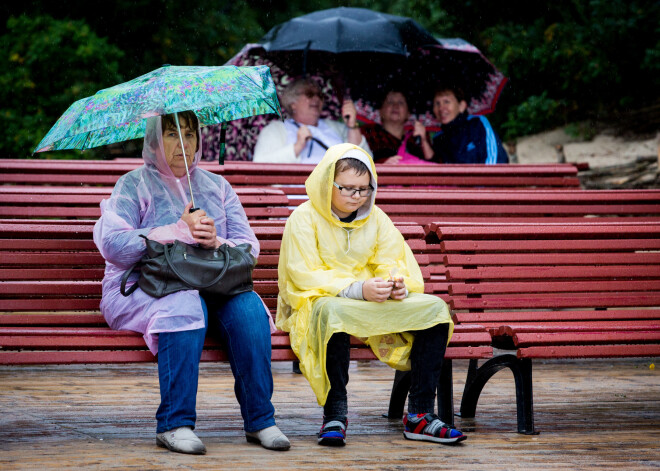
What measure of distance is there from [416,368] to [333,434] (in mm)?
447

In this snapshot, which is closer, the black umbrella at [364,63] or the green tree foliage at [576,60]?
the black umbrella at [364,63]

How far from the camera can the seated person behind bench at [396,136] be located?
26.2 ft

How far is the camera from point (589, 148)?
11664 mm

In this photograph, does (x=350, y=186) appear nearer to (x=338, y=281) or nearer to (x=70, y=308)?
(x=338, y=281)

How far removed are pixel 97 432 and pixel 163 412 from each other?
0.56 metres

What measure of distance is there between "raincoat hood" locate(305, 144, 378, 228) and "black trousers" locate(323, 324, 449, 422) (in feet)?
1.89

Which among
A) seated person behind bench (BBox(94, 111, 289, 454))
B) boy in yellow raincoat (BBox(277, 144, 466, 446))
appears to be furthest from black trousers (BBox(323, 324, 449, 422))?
seated person behind bench (BBox(94, 111, 289, 454))

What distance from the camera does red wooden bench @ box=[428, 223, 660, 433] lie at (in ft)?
14.7

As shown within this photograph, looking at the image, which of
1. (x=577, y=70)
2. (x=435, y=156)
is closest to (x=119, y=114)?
(x=435, y=156)

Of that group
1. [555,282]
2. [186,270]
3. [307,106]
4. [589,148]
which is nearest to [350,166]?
[186,270]

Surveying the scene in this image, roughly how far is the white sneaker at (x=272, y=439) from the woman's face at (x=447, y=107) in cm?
445

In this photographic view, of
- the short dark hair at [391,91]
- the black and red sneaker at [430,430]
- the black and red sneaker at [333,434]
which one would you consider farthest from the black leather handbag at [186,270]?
the short dark hair at [391,91]

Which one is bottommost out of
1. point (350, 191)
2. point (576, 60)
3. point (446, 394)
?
point (446, 394)

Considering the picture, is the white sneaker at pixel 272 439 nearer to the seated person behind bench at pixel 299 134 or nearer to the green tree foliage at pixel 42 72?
the seated person behind bench at pixel 299 134
